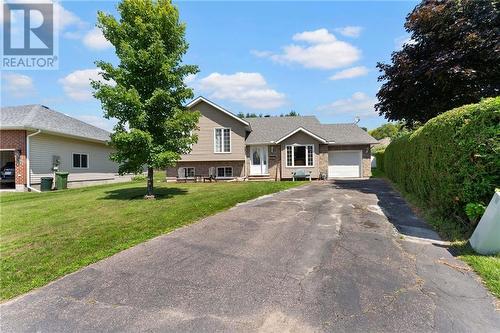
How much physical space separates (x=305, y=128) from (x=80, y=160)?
54.7 ft

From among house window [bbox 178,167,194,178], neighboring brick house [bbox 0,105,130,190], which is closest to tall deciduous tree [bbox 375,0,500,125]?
neighboring brick house [bbox 0,105,130,190]

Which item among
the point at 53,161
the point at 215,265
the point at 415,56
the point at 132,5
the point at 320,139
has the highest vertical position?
the point at 132,5

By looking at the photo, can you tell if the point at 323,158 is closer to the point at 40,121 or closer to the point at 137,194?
the point at 137,194

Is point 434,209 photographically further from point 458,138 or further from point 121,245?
point 121,245

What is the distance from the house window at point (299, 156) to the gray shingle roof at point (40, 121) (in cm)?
1440

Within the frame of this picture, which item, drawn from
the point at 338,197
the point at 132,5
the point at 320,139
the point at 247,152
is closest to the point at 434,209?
the point at 338,197

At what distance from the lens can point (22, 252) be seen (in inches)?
220

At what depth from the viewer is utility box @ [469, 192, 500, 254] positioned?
187 inches

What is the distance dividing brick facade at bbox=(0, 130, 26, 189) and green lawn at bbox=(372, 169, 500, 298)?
63.0 feet

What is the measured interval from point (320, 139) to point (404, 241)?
16460mm

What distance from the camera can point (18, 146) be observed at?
16.7 meters

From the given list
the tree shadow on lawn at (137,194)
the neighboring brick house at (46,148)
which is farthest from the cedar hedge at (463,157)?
the neighboring brick house at (46,148)

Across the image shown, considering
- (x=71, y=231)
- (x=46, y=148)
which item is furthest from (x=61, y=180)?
(x=71, y=231)

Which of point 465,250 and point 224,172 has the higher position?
point 224,172
